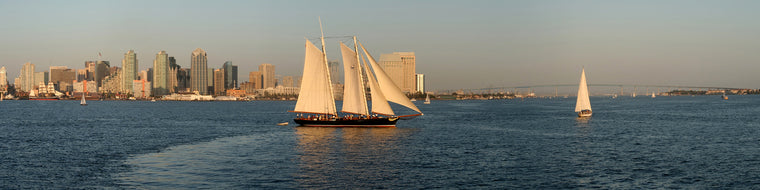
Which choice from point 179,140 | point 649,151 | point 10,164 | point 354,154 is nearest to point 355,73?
point 179,140

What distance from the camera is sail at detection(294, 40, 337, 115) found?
81.4 metres

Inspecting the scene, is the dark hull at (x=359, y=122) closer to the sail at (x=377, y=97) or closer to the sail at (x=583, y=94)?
the sail at (x=377, y=97)

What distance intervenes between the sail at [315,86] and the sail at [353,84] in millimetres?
2457

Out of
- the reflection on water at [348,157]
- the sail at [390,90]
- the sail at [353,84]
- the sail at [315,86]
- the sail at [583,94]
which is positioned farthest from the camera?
the sail at [583,94]

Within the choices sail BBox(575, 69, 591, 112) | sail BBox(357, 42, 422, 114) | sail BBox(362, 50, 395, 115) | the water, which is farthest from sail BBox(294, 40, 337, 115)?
sail BBox(575, 69, 591, 112)

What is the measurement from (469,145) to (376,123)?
2227 centimetres

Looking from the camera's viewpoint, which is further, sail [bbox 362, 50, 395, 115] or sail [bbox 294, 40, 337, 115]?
sail [bbox 294, 40, 337, 115]

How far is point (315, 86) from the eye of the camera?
82.9 meters

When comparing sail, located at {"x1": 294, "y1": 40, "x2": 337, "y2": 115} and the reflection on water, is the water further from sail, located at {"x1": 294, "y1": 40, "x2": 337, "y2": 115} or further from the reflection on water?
sail, located at {"x1": 294, "y1": 40, "x2": 337, "y2": 115}

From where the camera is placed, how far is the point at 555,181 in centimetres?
3747

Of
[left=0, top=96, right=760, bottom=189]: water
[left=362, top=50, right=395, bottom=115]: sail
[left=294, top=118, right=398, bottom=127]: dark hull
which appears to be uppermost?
[left=362, top=50, right=395, bottom=115]: sail

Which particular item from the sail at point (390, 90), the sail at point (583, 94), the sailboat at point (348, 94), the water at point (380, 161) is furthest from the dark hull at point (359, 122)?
the sail at point (583, 94)

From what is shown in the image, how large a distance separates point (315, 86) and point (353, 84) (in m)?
5.33

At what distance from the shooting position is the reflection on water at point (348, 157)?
1503 inches
